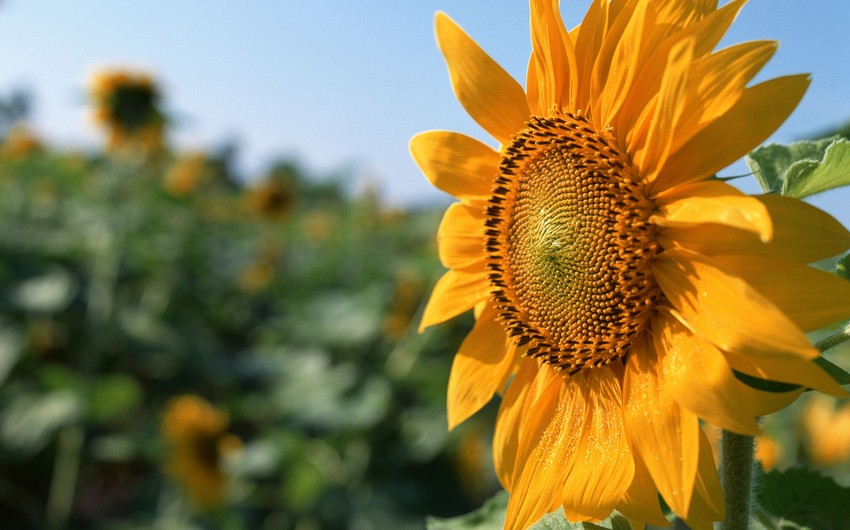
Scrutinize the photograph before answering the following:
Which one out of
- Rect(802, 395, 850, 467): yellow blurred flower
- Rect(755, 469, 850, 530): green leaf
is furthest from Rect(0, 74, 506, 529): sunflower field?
Rect(755, 469, 850, 530): green leaf

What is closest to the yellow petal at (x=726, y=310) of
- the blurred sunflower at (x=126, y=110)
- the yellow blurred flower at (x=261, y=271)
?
the blurred sunflower at (x=126, y=110)

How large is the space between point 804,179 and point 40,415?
392 centimetres

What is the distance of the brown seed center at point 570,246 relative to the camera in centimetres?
85

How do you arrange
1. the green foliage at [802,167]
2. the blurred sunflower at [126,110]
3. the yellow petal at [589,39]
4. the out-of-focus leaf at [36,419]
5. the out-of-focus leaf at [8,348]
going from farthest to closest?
the blurred sunflower at [126,110], the out-of-focus leaf at [8,348], the out-of-focus leaf at [36,419], the yellow petal at [589,39], the green foliage at [802,167]

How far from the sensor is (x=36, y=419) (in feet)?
12.8

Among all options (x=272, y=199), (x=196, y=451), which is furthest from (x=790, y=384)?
(x=272, y=199)

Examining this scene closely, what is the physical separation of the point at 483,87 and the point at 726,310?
43 centimetres

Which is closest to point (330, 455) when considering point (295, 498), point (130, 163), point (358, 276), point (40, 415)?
point (295, 498)

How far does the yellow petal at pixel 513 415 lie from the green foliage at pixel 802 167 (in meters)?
0.34

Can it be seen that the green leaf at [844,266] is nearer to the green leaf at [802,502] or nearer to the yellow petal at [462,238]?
the green leaf at [802,502]

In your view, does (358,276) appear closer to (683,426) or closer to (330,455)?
(330,455)

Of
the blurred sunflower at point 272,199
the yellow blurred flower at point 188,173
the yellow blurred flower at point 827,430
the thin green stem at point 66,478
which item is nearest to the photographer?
the yellow blurred flower at point 827,430

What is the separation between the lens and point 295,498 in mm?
3283

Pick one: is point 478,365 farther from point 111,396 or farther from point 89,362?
point 89,362
